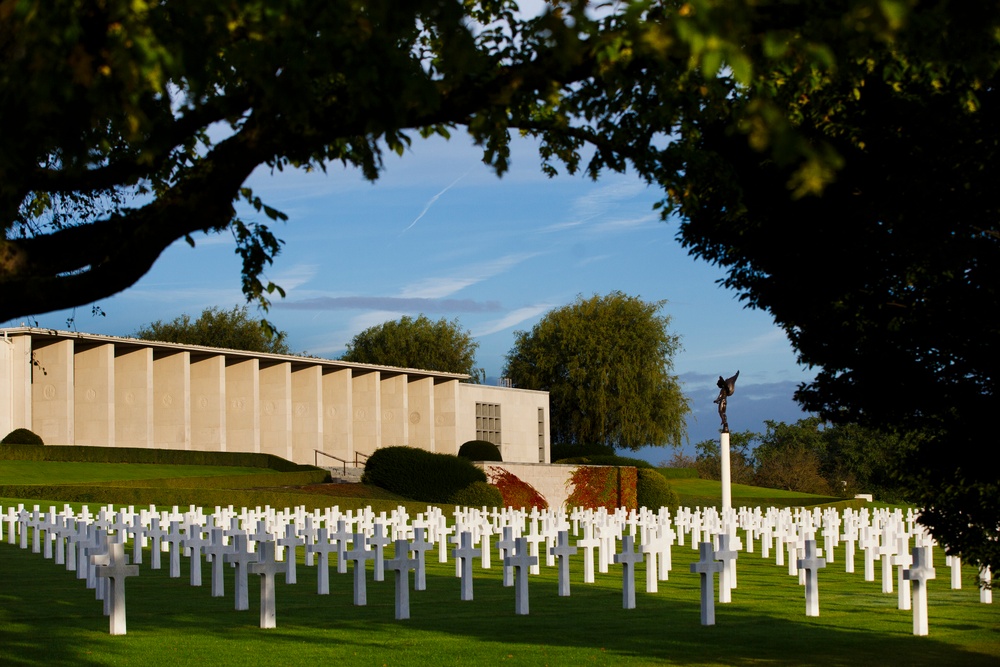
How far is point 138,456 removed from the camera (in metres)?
43.0

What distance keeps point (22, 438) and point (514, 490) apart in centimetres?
1779

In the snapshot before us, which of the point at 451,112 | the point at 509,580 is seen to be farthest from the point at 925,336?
the point at 509,580

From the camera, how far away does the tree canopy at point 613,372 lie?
226 feet

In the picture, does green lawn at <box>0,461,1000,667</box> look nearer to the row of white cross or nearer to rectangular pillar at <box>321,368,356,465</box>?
the row of white cross

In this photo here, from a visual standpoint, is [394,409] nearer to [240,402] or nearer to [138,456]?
[240,402]

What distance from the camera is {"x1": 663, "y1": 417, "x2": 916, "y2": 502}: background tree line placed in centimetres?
7106

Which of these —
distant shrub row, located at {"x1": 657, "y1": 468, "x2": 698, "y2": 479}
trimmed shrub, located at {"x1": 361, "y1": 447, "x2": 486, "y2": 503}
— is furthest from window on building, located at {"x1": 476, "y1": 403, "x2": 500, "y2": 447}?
trimmed shrub, located at {"x1": 361, "y1": 447, "x2": 486, "y2": 503}

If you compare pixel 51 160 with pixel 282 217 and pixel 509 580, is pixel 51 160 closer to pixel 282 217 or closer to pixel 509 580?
pixel 282 217

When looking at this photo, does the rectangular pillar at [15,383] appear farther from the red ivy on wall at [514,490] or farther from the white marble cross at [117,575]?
the white marble cross at [117,575]

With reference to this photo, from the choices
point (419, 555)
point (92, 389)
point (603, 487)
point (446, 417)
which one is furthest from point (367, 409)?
point (419, 555)

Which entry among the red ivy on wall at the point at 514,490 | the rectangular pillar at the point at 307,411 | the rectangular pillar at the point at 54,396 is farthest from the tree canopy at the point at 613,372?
the rectangular pillar at the point at 54,396

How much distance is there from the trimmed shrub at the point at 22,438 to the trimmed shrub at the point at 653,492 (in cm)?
2248

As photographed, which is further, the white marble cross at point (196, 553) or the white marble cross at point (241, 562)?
the white marble cross at point (196, 553)

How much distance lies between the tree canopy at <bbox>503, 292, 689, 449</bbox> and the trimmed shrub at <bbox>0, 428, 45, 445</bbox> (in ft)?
109
